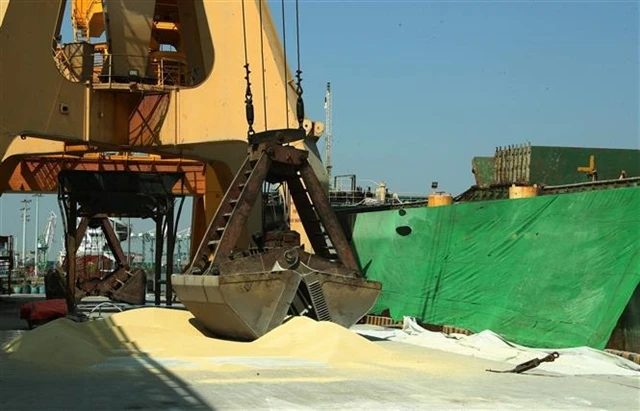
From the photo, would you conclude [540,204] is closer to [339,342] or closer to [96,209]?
[339,342]

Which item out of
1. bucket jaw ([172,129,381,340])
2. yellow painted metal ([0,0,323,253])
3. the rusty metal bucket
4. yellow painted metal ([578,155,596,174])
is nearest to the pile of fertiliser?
the rusty metal bucket

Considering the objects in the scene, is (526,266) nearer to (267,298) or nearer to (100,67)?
(267,298)

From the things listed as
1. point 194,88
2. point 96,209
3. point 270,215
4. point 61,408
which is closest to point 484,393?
point 61,408

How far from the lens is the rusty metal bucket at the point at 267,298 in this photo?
1648 cm

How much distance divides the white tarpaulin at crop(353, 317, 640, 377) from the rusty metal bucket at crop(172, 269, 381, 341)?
1.84 m

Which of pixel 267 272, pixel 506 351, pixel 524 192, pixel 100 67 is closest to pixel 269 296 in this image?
pixel 267 272

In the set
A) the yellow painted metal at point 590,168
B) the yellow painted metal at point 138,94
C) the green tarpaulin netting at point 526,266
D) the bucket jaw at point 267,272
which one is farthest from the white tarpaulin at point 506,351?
the yellow painted metal at point 590,168

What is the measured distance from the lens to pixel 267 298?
16.7 m

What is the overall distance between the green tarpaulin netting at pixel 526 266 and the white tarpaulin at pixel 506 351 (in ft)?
1.83

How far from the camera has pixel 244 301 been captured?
16531mm

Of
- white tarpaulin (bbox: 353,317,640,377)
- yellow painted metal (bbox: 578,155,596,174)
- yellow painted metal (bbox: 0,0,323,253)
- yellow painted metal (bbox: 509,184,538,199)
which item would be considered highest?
yellow painted metal (bbox: 0,0,323,253)

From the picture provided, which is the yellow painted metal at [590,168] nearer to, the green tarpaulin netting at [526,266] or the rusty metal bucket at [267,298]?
the green tarpaulin netting at [526,266]

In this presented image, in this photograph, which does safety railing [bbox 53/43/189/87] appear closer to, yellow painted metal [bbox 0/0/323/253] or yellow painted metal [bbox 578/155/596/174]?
yellow painted metal [bbox 0/0/323/253]

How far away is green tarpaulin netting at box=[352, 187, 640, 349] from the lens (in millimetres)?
15578
